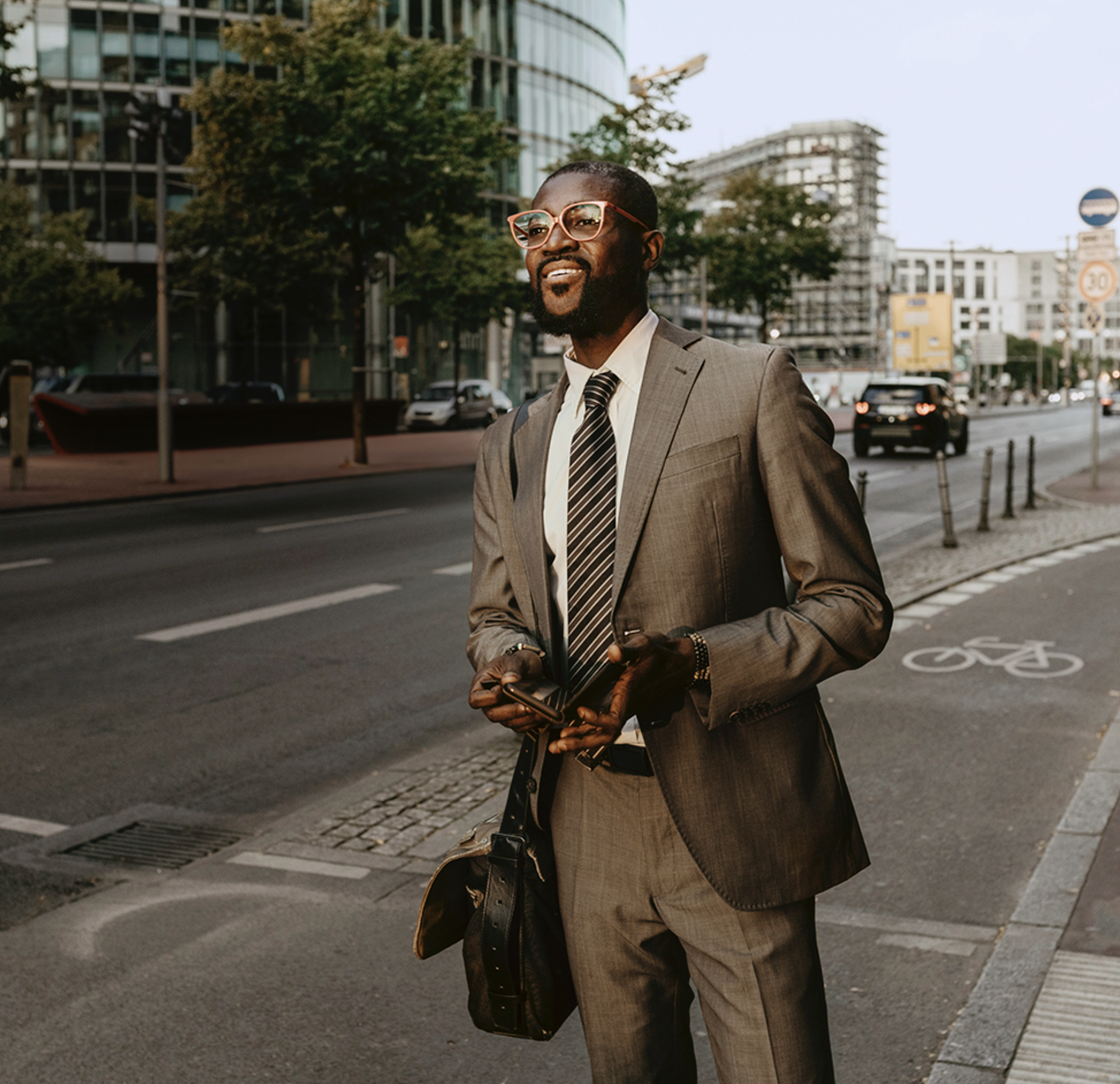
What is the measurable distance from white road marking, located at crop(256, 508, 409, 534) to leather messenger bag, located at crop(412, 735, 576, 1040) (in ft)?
44.9

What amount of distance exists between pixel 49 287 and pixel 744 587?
149 feet

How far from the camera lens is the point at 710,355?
2.15 m

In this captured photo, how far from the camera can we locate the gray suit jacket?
2041mm

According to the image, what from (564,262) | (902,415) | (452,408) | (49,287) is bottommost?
(564,262)

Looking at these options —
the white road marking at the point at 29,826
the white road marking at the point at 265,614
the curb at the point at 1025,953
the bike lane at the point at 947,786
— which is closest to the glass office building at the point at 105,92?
the white road marking at the point at 265,614

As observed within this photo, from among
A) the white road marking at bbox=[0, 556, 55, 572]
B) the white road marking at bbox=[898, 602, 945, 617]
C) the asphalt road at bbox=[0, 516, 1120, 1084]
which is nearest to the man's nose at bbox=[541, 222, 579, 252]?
the asphalt road at bbox=[0, 516, 1120, 1084]

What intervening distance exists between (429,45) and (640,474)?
87.4ft

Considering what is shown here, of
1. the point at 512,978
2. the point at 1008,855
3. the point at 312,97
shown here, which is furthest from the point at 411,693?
the point at 312,97

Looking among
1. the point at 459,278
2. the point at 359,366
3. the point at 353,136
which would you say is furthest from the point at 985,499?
the point at 459,278

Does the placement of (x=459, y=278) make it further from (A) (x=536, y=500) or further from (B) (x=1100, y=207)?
(A) (x=536, y=500)

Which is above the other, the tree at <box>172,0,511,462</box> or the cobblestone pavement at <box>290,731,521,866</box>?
the tree at <box>172,0,511,462</box>

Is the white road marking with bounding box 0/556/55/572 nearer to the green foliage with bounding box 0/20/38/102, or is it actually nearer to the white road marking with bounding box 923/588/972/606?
the green foliage with bounding box 0/20/38/102

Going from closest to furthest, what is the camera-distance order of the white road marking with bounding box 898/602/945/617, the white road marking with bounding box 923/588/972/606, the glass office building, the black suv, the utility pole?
the white road marking with bounding box 898/602/945/617 < the white road marking with bounding box 923/588/972/606 < the utility pole < the black suv < the glass office building

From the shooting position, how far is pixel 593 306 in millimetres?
2129
